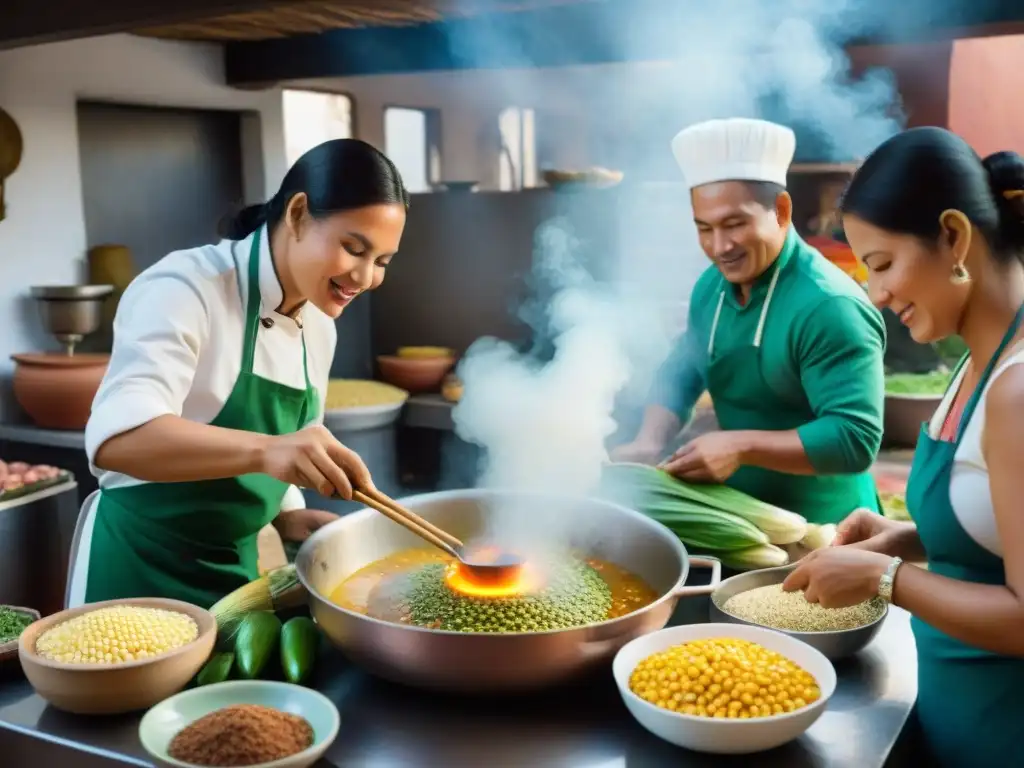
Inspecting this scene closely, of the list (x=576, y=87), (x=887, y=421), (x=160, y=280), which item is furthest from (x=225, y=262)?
(x=576, y=87)

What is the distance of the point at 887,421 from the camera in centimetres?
462

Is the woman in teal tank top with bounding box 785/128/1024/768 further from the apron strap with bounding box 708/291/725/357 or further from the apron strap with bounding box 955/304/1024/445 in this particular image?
the apron strap with bounding box 708/291/725/357

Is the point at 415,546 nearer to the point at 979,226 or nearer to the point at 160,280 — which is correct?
the point at 160,280

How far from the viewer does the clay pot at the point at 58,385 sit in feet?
13.9

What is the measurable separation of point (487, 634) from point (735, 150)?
5.21 ft

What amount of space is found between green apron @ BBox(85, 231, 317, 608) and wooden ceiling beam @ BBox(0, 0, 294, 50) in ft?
4.50

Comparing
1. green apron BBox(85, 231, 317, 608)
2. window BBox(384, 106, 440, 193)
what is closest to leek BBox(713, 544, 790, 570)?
green apron BBox(85, 231, 317, 608)

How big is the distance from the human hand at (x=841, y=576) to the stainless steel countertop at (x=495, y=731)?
0.60ft

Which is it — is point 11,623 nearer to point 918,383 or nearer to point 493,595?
point 493,595

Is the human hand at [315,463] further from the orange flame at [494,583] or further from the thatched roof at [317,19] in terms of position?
the thatched roof at [317,19]

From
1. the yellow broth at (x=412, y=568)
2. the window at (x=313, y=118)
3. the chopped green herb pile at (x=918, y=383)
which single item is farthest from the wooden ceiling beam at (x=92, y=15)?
the chopped green herb pile at (x=918, y=383)

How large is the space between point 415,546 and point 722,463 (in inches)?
30.7

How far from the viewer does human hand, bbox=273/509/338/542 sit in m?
2.25

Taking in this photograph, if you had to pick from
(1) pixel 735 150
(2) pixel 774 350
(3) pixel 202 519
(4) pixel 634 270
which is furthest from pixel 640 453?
(4) pixel 634 270
